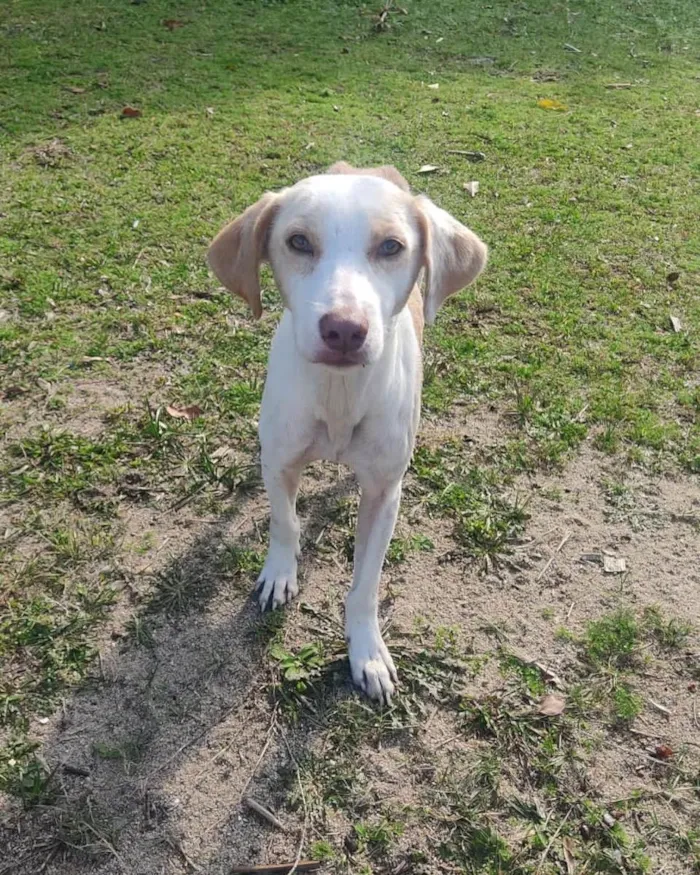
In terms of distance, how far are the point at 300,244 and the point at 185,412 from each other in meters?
1.86

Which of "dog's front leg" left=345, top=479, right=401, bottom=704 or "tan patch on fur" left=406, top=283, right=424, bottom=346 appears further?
"tan patch on fur" left=406, top=283, right=424, bottom=346

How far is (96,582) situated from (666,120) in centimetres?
720

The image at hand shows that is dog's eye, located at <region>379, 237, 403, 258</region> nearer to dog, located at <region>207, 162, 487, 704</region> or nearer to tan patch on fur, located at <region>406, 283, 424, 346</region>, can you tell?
dog, located at <region>207, 162, 487, 704</region>

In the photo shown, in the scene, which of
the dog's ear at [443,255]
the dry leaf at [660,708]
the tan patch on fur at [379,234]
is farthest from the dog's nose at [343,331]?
the dry leaf at [660,708]

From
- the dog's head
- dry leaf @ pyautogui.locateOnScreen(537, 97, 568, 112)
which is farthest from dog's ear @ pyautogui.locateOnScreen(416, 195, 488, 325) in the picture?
dry leaf @ pyautogui.locateOnScreen(537, 97, 568, 112)

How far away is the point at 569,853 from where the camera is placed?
2600mm

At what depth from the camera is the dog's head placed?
2217 millimetres

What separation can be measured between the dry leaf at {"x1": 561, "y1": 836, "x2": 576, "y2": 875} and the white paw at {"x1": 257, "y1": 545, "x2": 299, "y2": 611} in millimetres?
1368

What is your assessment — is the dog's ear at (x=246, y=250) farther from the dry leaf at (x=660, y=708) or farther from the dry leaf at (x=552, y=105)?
the dry leaf at (x=552, y=105)

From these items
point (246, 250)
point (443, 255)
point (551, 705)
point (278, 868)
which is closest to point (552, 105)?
point (443, 255)

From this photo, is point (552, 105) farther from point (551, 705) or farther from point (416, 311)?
point (551, 705)

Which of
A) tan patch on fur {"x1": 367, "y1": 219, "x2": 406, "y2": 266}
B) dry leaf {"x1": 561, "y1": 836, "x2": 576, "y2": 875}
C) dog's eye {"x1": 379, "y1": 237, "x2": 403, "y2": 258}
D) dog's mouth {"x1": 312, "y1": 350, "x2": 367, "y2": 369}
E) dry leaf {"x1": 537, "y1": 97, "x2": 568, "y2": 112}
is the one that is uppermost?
tan patch on fur {"x1": 367, "y1": 219, "x2": 406, "y2": 266}

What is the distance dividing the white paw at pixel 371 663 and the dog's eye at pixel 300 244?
4.85 feet

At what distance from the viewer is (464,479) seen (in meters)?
3.90
